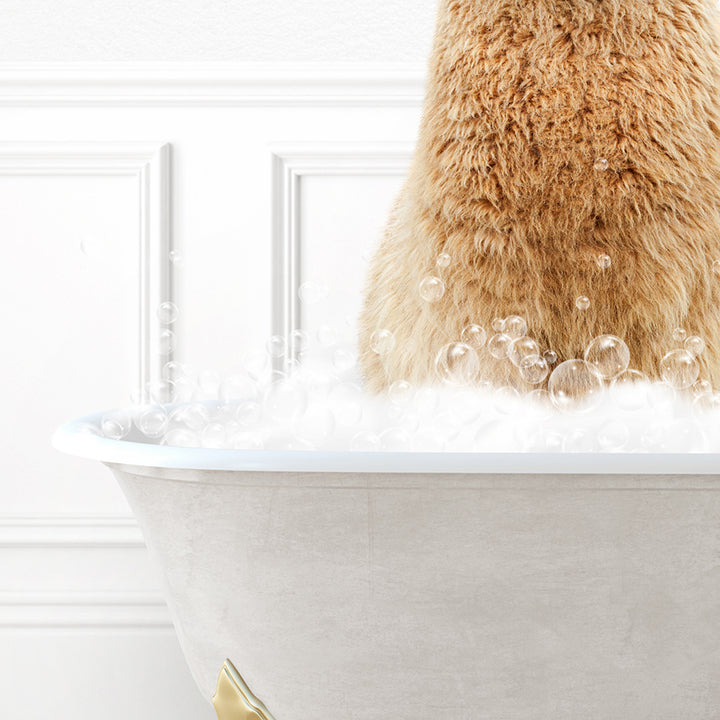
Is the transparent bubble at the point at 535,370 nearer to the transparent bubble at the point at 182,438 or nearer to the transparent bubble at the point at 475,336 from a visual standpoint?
the transparent bubble at the point at 475,336

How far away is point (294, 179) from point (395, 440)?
1.99 feet

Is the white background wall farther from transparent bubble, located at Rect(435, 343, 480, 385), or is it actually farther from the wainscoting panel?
transparent bubble, located at Rect(435, 343, 480, 385)

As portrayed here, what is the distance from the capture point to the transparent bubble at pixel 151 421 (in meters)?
0.72

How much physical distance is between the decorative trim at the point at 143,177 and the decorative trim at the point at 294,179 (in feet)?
0.50

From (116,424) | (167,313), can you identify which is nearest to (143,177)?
(167,313)

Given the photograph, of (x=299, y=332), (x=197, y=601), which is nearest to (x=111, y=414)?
(x=197, y=601)

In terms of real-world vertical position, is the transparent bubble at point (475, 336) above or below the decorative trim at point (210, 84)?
below

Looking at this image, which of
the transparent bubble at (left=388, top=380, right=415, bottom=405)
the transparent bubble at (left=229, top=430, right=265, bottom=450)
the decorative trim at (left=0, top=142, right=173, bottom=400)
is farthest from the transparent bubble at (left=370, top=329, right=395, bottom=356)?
the decorative trim at (left=0, top=142, right=173, bottom=400)

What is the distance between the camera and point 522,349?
545 millimetres

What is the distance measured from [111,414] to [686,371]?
0.49m

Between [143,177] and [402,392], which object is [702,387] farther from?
[143,177]

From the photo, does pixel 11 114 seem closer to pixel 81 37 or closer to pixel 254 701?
pixel 81 37

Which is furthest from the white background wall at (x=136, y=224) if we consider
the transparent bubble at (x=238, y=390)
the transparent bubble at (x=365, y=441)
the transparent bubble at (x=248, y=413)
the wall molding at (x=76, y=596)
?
the transparent bubble at (x=365, y=441)

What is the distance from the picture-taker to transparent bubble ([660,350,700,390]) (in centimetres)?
55
